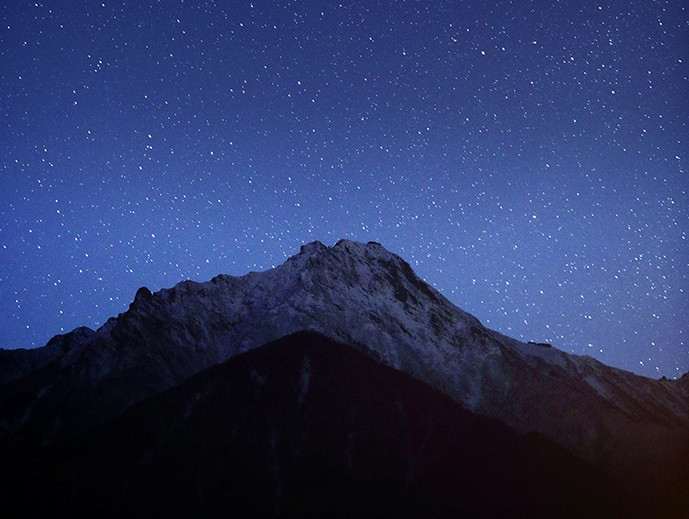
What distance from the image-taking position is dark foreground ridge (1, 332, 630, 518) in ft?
336

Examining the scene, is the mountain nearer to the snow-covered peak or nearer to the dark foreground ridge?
the snow-covered peak

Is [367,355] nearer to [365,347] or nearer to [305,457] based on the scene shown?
[365,347]

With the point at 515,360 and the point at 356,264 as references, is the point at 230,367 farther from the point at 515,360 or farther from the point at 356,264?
the point at 515,360

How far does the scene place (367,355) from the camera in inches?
5787

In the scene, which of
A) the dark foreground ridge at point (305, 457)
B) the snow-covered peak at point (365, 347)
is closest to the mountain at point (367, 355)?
the snow-covered peak at point (365, 347)

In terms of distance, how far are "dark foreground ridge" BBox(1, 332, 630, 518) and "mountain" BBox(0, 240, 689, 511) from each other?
671 cm

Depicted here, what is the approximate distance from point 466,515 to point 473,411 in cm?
3937

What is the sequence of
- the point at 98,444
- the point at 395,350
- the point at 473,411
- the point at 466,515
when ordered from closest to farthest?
the point at 466,515, the point at 98,444, the point at 473,411, the point at 395,350

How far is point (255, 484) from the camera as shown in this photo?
107812 millimetres

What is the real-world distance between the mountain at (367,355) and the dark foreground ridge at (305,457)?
6.71m

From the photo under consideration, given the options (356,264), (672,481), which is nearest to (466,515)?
(672,481)

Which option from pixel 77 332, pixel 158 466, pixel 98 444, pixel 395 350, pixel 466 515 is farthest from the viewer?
pixel 77 332

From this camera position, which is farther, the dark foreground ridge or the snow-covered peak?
the snow-covered peak

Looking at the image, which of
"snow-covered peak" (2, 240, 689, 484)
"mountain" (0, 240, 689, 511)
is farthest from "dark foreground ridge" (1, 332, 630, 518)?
Result: "snow-covered peak" (2, 240, 689, 484)
